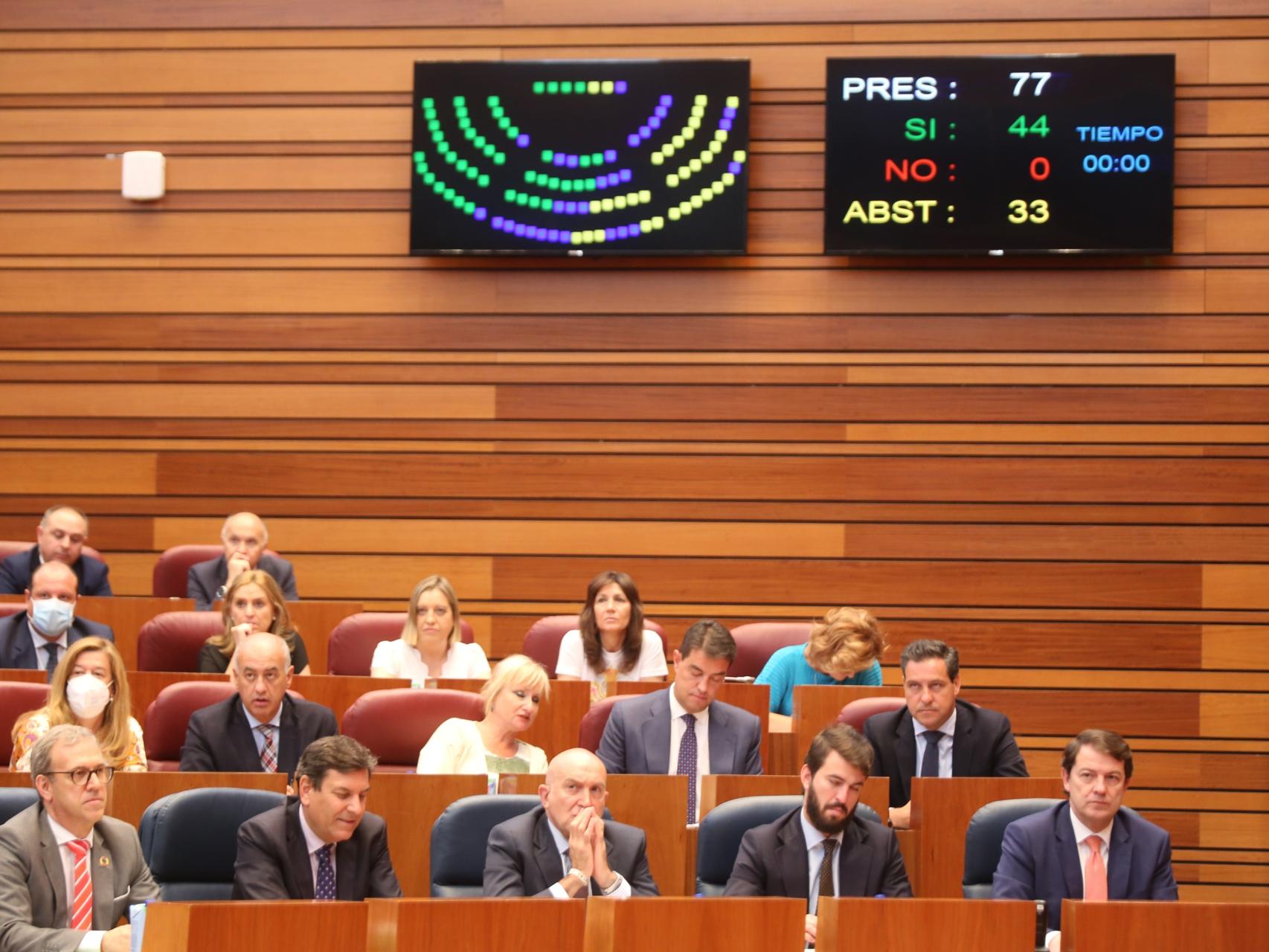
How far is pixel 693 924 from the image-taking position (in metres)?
3.06

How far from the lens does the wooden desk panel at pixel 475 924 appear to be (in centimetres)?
296

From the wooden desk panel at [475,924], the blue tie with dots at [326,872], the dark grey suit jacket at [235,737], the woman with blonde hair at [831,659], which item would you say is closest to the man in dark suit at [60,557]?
the dark grey suit jacket at [235,737]

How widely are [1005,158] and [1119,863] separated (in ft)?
11.3

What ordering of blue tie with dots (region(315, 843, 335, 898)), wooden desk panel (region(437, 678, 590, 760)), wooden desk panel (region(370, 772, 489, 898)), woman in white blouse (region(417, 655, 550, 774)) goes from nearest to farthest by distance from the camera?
1. blue tie with dots (region(315, 843, 335, 898))
2. wooden desk panel (region(370, 772, 489, 898))
3. woman in white blouse (region(417, 655, 550, 774))
4. wooden desk panel (region(437, 678, 590, 760))

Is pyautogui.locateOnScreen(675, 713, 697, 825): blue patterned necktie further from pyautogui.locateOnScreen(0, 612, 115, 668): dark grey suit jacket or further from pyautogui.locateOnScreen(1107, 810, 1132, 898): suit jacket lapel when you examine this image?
pyautogui.locateOnScreen(0, 612, 115, 668): dark grey suit jacket

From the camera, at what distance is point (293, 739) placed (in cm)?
461

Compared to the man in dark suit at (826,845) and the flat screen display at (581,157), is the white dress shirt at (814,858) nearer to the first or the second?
the man in dark suit at (826,845)

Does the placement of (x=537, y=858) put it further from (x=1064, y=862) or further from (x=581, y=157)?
(x=581, y=157)

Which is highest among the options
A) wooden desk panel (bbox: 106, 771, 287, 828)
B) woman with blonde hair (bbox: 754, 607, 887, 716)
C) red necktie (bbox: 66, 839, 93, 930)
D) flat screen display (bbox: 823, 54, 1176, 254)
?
flat screen display (bbox: 823, 54, 1176, 254)

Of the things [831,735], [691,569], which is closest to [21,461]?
[691,569]

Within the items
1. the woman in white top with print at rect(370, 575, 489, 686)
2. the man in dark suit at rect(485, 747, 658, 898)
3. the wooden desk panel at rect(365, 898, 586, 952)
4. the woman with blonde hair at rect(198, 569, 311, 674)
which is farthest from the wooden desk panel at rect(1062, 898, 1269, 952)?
the woman with blonde hair at rect(198, 569, 311, 674)

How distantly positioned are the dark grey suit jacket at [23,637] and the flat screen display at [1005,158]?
326 cm

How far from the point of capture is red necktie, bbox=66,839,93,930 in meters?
3.48

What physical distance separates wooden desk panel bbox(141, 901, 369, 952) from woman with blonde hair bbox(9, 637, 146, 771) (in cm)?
157
